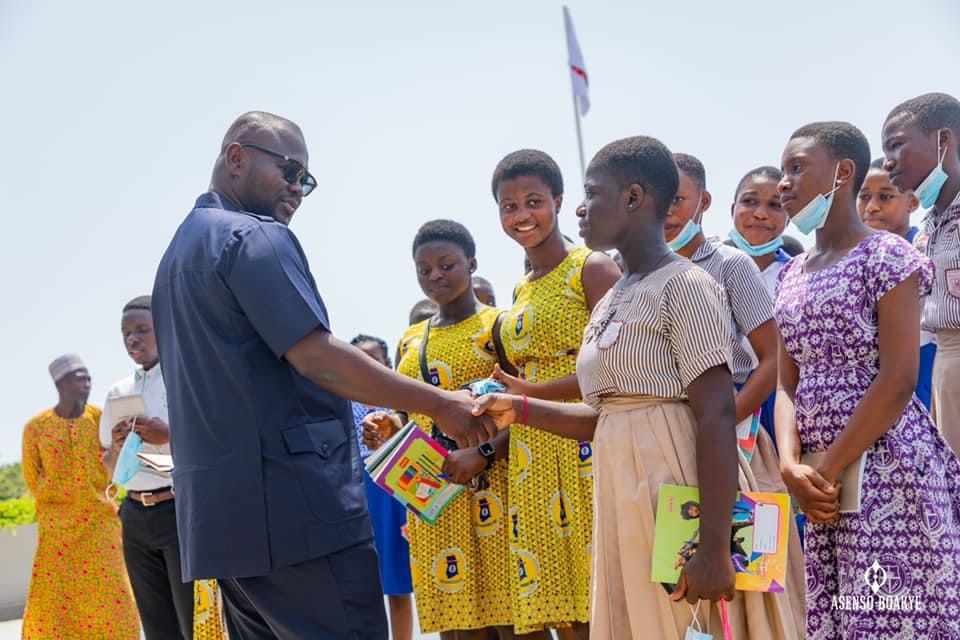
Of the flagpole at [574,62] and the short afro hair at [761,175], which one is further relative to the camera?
the flagpole at [574,62]

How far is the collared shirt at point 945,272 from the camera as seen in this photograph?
12.7 ft

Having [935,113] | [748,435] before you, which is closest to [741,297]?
[748,435]

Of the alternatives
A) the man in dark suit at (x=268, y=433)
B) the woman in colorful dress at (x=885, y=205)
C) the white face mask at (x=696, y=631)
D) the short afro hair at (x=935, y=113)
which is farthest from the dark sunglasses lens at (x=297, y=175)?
the woman in colorful dress at (x=885, y=205)

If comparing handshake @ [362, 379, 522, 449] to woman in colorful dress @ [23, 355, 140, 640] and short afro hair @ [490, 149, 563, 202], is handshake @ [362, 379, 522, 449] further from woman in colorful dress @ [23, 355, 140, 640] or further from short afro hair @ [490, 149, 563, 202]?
woman in colorful dress @ [23, 355, 140, 640]

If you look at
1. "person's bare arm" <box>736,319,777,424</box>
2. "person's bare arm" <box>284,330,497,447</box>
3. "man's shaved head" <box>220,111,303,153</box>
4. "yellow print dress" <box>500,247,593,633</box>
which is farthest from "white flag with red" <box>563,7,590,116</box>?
"person's bare arm" <box>284,330,497,447</box>

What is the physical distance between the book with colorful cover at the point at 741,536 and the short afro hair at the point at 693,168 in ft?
7.83

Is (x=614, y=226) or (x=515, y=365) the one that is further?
(x=515, y=365)

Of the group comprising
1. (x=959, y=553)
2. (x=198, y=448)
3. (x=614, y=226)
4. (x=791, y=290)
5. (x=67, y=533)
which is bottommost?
(x=67, y=533)

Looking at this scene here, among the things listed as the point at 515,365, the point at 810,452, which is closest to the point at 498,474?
the point at 515,365

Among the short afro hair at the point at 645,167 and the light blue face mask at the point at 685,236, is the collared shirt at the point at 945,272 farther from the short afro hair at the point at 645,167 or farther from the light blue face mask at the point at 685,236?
the short afro hair at the point at 645,167

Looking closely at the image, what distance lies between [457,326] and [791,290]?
6.83 feet

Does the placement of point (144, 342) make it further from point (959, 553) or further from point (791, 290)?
point (959, 553)

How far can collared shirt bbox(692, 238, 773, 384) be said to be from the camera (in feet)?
13.7

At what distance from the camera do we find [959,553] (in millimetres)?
3084
